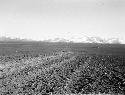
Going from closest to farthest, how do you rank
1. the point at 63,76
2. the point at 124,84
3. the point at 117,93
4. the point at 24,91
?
the point at 117,93 → the point at 24,91 → the point at 124,84 → the point at 63,76

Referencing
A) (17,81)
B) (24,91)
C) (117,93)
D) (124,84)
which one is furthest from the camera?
(17,81)

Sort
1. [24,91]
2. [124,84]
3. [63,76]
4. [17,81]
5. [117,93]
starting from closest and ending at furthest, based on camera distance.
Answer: [117,93]
[24,91]
[124,84]
[17,81]
[63,76]

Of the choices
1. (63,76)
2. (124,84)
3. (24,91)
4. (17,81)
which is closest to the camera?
(24,91)

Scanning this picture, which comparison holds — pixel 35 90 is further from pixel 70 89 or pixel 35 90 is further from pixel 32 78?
pixel 32 78

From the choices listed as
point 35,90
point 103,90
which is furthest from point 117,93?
point 35,90

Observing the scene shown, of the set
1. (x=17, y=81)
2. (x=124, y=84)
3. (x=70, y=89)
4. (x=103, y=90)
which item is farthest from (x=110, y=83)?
(x=17, y=81)

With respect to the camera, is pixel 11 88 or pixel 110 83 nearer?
pixel 11 88

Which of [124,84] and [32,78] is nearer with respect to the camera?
[124,84]

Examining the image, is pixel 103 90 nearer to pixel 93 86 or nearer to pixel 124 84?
pixel 93 86
